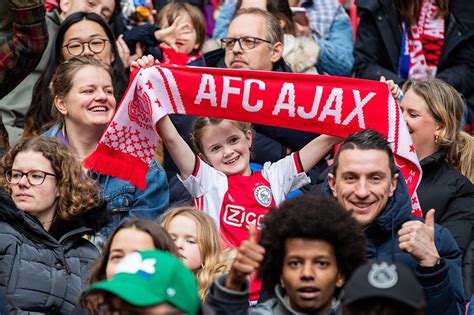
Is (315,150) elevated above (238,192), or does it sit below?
above

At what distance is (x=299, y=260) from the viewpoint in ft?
19.4

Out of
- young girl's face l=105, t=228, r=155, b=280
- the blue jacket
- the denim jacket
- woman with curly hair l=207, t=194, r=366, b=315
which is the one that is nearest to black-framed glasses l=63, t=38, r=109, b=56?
the denim jacket

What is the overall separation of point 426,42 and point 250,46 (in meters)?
1.95

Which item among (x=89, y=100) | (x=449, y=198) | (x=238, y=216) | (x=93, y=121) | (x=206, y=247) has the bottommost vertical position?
(x=206, y=247)

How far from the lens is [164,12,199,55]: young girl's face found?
33.7 ft

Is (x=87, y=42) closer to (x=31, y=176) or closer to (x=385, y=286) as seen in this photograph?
(x=31, y=176)

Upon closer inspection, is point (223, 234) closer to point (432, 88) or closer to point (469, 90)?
point (432, 88)

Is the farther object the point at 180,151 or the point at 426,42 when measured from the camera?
the point at 426,42

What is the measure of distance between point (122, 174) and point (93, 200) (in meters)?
0.35

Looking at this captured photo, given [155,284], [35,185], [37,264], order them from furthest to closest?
[35,185], [37,264], [155,284]

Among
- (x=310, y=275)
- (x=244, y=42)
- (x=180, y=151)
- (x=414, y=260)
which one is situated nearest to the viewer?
(x=310, y=275)

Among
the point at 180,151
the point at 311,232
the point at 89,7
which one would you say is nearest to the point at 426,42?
the point at 89,7

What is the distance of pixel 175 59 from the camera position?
10094 mm

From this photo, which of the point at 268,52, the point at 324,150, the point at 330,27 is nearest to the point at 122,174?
the point at 324,150
